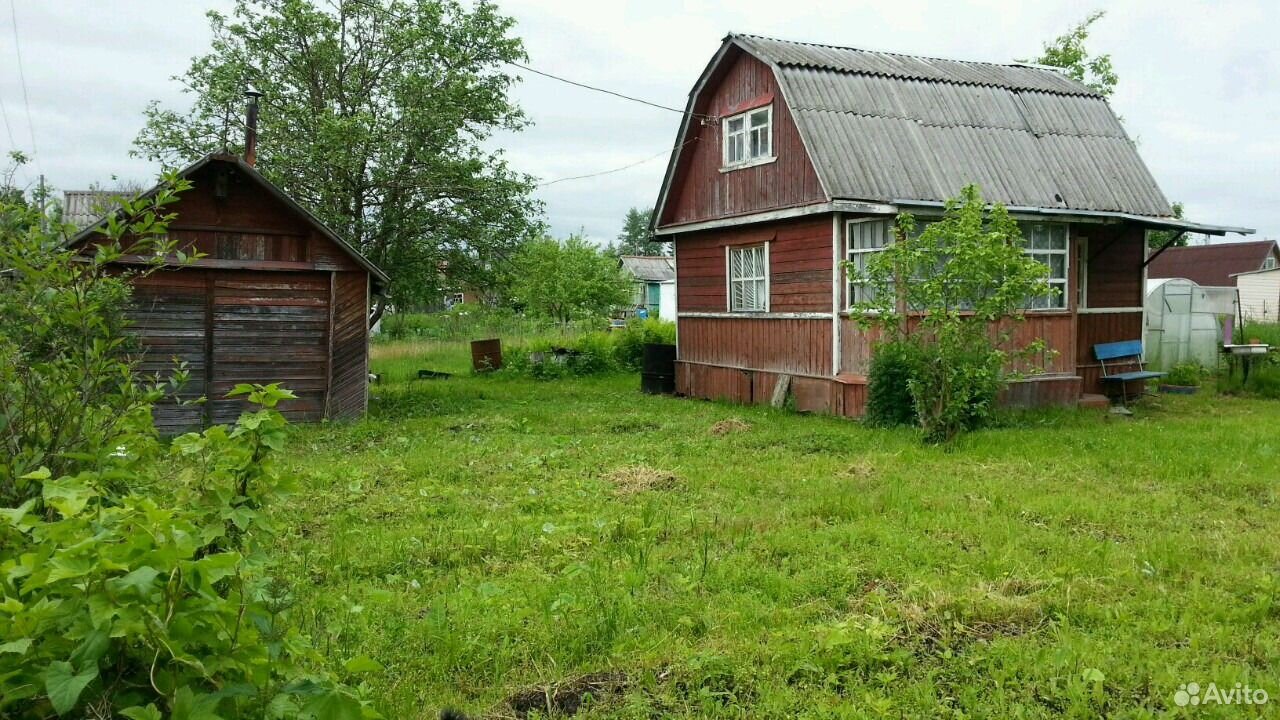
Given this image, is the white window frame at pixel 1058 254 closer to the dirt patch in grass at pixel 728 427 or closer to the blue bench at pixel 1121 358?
the blue bench at pixel 1121 358

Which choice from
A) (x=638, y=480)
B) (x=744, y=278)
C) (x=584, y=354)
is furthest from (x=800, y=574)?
(x=584, y=354)

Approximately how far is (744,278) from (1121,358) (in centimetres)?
638

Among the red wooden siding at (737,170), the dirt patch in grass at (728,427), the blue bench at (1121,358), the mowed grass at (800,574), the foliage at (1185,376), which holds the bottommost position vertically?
the mowed grass at (800,574)

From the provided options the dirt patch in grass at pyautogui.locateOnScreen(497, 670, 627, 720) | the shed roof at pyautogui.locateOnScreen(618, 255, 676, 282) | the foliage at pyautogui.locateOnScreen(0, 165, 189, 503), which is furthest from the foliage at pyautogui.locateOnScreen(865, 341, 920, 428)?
the shed roof at pyautogui.locateOnScreen(618, 255, 676, 282)

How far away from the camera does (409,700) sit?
424 centimetres

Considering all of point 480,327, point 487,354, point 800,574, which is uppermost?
point 480,327

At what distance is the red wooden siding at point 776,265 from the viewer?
14648 mm

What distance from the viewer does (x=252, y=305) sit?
13742 mm

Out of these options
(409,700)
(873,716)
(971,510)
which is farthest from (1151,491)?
(409,700)

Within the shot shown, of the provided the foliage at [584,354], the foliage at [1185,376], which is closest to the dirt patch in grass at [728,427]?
the foliage at [584,354]

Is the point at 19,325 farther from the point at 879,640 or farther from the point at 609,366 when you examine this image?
the point at 609,366

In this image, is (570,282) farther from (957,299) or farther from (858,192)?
(957,299)

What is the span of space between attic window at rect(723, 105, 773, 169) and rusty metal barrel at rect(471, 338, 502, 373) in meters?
8.77

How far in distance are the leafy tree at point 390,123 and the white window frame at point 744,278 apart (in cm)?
639
